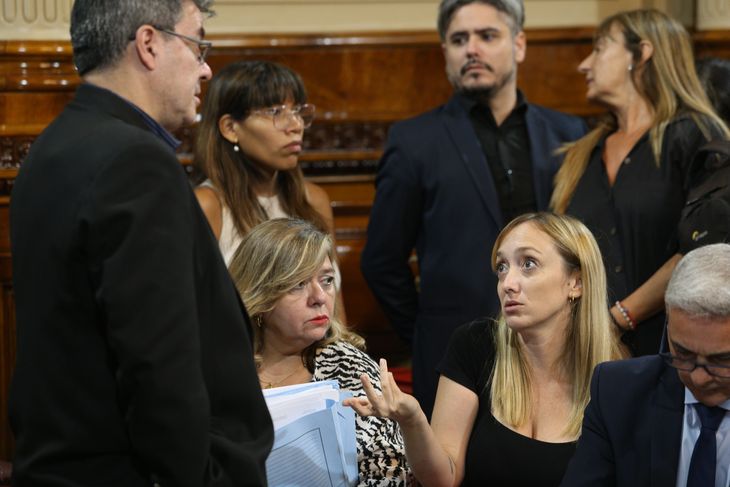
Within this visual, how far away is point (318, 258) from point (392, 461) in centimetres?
50

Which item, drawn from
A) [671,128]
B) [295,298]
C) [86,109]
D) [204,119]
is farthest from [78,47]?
[671,128]

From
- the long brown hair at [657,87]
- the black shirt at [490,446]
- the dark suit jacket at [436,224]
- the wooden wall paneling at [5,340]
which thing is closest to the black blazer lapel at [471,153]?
the dark suit jacket at [436,224]

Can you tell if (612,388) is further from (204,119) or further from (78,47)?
(204,119)

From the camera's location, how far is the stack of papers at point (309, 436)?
2342mm

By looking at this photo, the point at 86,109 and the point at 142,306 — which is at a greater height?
the point at 86,109

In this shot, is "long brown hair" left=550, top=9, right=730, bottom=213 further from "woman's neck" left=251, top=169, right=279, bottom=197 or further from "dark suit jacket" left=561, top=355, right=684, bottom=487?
"dark suit jacket" left=561, top=355, right=684, bottom=487

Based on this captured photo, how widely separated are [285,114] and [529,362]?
121cm

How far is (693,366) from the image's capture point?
85.5 inches

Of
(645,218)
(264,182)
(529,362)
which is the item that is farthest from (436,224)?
(529,362)

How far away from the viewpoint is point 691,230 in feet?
10.4

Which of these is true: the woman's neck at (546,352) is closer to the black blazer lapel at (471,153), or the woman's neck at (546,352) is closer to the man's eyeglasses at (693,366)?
the man's eyeglasses at (693,366)

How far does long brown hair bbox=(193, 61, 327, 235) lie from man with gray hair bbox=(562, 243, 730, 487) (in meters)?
1.47

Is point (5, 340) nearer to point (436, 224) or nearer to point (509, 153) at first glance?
point (436, 224)

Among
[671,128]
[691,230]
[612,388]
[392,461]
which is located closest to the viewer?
[612,388]
